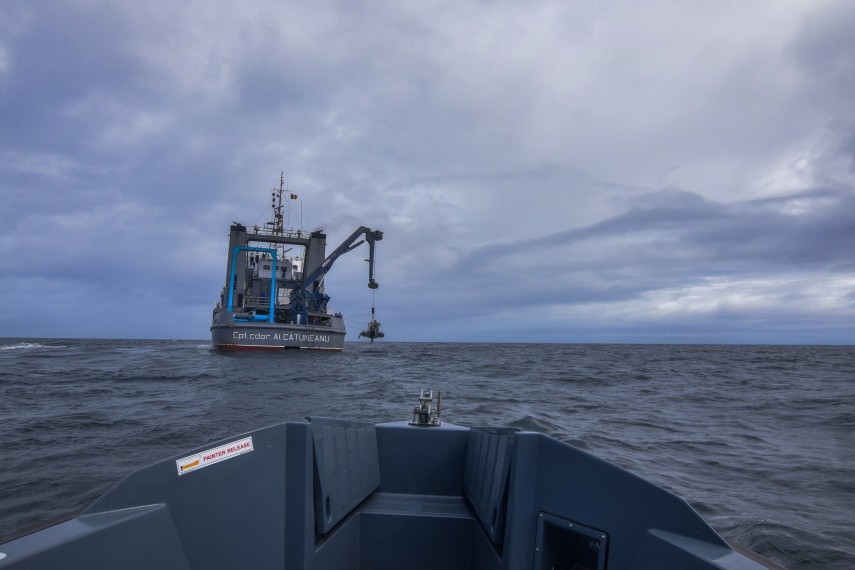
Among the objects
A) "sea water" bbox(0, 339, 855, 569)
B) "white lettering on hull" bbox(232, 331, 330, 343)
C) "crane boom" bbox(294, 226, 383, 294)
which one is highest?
"crane boom" bbox(294, 226, 383, 294)

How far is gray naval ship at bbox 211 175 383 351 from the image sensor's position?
3734cm

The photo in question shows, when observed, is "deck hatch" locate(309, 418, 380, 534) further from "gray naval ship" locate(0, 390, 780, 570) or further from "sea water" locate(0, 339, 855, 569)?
"sea water" locate(0, 339, 855, 569)

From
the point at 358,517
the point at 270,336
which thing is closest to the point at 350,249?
the point at 270,336

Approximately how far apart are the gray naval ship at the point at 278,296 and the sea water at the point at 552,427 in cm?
1615

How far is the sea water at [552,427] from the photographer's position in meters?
6.08

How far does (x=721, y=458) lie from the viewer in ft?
28.3

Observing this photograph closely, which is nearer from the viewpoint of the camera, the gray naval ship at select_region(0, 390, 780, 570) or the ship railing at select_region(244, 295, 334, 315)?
the gray naval ship at select_region(0, 390, 780, 570)

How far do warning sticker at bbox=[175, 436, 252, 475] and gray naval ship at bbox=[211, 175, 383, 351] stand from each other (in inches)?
1404

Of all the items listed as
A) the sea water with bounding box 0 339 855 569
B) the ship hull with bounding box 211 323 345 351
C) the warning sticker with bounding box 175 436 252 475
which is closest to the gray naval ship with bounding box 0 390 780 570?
the warning sticker with bounding box 175 436 252 475

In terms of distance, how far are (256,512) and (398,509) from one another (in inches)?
56.9

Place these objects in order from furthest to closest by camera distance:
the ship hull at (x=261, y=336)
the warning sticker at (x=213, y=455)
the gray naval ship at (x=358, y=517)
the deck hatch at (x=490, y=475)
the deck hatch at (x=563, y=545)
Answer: the ship hull at (x=261, y=336), the deck hatch at (x=490, y=475), the deck hatch at (x=563, y=545), the warning sticker at (x=213, y=455), the gray naval ship at (x=358, y=517)

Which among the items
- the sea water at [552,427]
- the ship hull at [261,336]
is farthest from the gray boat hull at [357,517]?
the ship hull at [261,336]

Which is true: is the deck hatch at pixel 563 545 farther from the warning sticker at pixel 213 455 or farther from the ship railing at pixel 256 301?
the ship railing at pixel 256 301

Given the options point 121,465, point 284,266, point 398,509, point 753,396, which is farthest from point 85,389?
point 284,266
